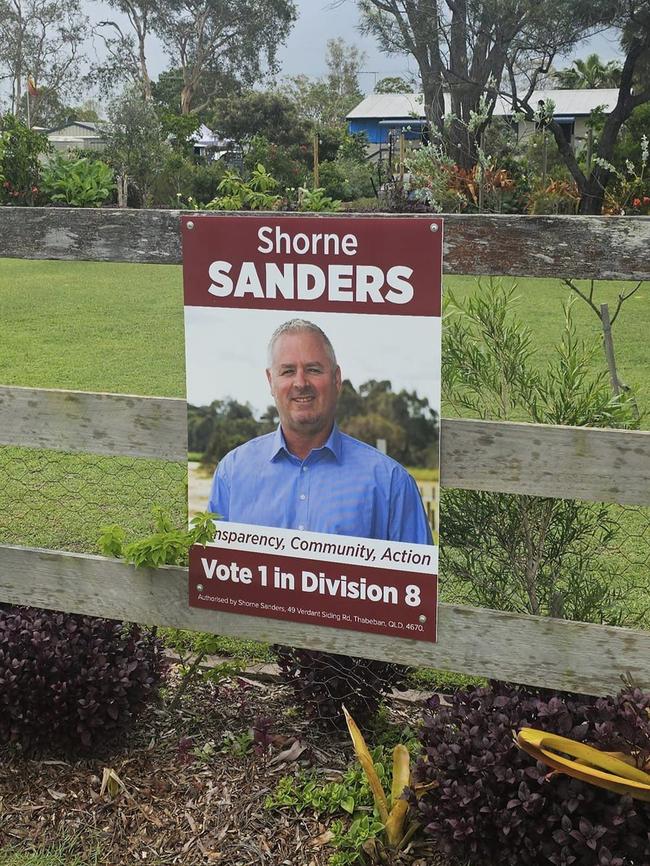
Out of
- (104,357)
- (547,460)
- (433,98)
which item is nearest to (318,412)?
(547,460)

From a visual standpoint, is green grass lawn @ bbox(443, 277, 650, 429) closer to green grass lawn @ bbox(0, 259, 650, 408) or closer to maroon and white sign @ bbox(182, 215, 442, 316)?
green grass lawn @ bbox(0, 259, 650, 408)

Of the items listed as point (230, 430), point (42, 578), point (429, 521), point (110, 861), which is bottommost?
point (110, 861)

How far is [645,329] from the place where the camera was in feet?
35.9

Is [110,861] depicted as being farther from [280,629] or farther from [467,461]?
[467,461]

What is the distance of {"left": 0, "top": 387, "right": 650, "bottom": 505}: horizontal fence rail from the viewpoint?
265cm

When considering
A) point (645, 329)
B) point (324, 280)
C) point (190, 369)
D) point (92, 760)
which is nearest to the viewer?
point (324, 280)

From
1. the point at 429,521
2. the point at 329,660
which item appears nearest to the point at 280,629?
the point at 329,660

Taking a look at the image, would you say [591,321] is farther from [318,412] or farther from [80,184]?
[318,412]

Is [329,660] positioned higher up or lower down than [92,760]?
higher up

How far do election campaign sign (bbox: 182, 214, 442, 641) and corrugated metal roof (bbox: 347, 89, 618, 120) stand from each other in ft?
111

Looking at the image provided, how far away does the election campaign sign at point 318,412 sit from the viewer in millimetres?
2689

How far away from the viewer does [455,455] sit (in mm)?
2779

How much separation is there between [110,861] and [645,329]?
9271 mm

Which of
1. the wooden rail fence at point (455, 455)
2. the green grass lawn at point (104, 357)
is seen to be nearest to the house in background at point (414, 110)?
the green grass lawn at point (104, 357)
